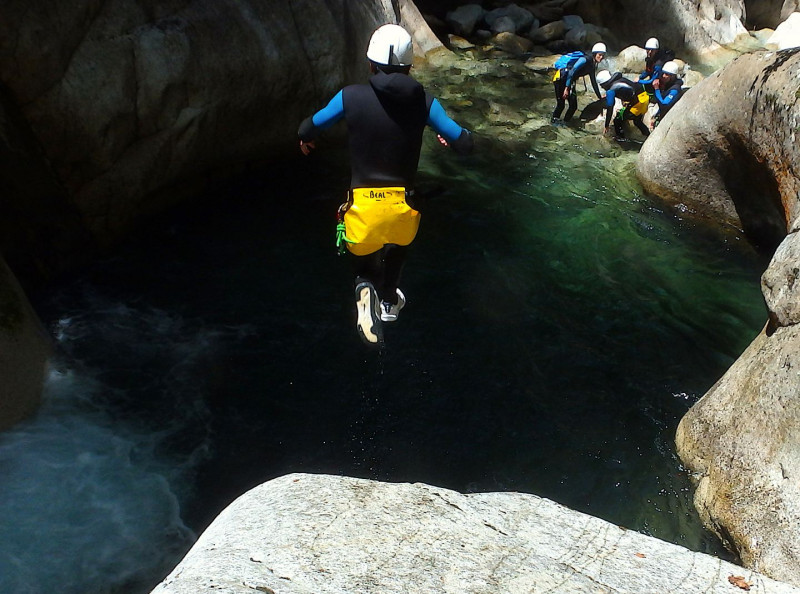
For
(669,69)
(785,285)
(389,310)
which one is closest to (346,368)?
(389,310)

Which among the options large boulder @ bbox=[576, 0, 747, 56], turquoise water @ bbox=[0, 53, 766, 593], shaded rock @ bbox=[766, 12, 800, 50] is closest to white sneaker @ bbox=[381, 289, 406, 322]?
turquoise water @ bbox=[0, 53, 766, 593]

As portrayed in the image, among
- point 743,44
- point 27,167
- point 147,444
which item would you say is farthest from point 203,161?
point 743,44

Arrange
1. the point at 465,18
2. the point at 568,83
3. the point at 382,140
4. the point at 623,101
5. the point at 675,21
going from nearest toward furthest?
the point at 382,140 < the point at 623,101 < the point at 568,83 < the point at 465,18 < the point at 675,21

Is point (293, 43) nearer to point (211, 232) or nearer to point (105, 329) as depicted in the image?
point (211, 232)

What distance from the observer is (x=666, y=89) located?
1327 centimetres

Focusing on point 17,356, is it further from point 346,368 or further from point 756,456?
point 756,456

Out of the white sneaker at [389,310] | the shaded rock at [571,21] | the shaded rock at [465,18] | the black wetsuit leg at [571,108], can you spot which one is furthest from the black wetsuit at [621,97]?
the white sneaker at [389,310]

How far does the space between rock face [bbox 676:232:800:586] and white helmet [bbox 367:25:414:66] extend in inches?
127

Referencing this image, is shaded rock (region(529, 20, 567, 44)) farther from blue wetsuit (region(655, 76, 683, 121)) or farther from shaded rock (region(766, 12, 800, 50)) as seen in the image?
blue wetsuit (region(655, 76, 683, 121))

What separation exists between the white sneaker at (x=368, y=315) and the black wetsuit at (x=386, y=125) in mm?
810

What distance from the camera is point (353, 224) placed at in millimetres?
5379

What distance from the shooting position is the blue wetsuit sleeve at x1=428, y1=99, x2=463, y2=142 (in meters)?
5.21

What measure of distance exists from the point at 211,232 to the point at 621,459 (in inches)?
206

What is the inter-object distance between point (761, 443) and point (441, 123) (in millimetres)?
3114
